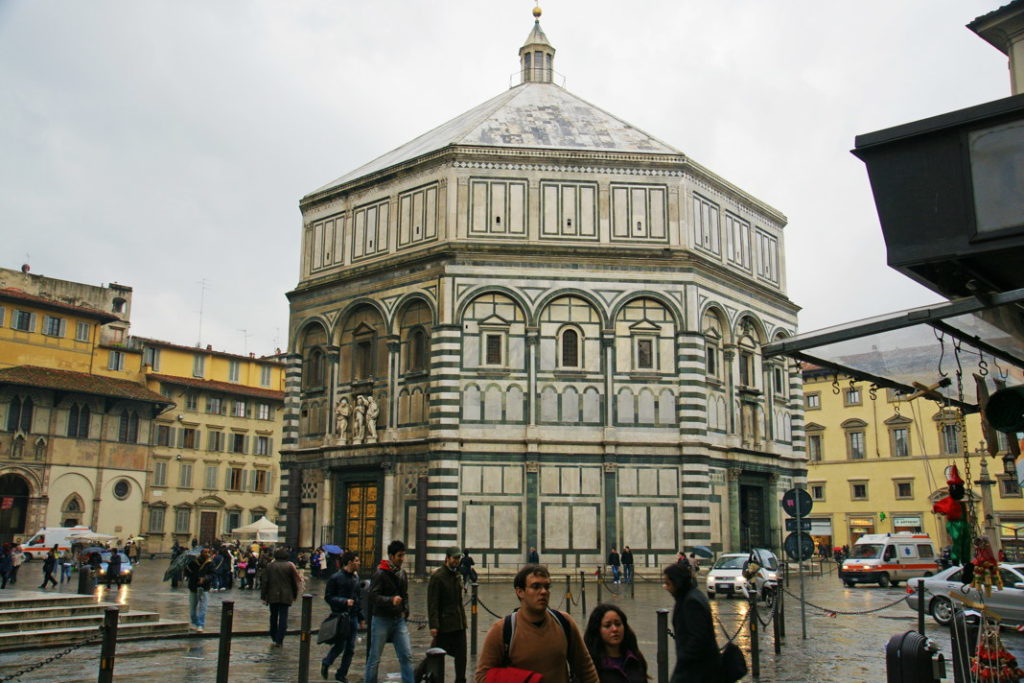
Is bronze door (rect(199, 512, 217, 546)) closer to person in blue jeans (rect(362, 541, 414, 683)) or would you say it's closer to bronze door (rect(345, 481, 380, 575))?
bronze door (rect(345, 481, 380, 575))

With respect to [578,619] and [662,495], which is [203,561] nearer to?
[578,619]

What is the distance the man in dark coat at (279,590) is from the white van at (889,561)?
2340 centimetres

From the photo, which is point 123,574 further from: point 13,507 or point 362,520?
point 13,507

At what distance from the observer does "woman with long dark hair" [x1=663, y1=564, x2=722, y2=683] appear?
22.8 ft

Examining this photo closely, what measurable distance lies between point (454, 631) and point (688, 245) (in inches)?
992

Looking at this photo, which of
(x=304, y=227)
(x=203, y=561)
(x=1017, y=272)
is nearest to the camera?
(x=1017, y=272)

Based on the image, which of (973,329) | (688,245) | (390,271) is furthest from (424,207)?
(973,329)

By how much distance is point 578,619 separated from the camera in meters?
20.0

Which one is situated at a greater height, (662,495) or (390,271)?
(390,271)

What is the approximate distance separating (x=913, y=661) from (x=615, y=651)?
3202 mm

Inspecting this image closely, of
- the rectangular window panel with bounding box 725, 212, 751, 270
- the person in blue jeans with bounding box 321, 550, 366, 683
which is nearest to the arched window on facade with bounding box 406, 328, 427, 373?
the rectangular window panel with bounding box 725, 212, 751, 270

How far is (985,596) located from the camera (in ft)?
56.0

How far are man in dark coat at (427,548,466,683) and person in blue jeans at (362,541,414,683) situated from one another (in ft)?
1.22

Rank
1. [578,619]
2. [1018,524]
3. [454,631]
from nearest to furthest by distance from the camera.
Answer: [454,631]
[578,619]
[1018,524]
